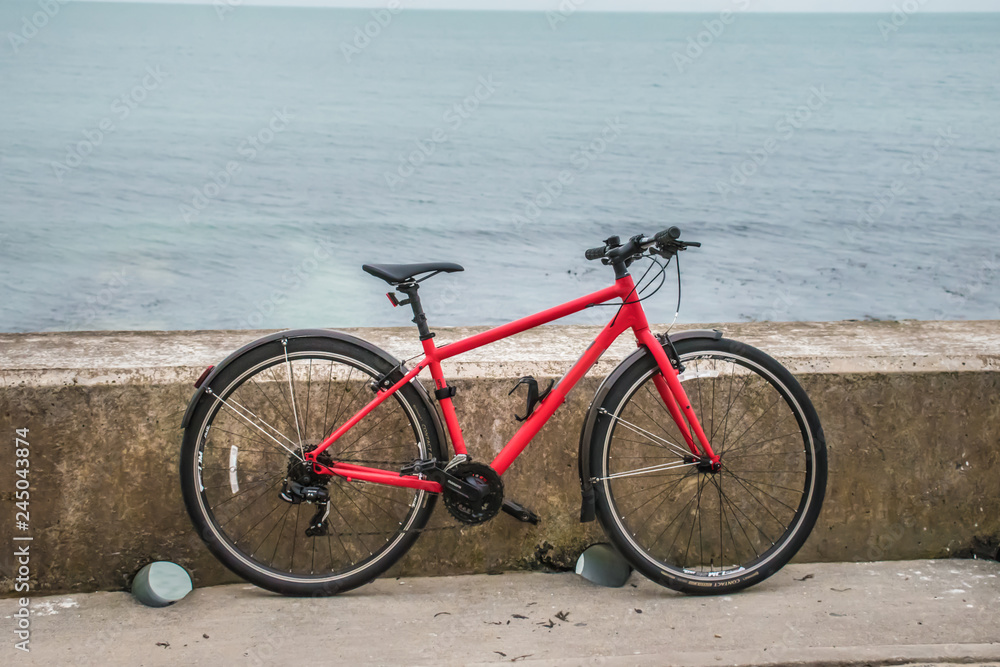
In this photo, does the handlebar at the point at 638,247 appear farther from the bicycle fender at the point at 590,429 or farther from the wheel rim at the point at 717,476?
the wheel rim at the point at 717,476

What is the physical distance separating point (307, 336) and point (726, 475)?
1493 mm

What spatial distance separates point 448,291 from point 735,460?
1747cm

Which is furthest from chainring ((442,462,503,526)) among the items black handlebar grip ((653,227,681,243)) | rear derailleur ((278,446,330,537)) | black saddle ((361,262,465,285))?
black handlebar grip ((653,227,681,243))

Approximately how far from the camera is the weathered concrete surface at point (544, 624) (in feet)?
7.85

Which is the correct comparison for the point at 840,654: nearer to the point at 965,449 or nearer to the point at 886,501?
the point at 886,501

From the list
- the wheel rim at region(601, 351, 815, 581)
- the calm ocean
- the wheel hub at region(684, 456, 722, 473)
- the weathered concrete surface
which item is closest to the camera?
the weathered concrete surface

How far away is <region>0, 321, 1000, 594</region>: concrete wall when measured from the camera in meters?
2.71

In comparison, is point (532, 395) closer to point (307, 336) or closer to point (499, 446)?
point (499, 446)

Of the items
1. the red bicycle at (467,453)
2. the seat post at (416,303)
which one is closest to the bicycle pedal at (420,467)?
the red bicycle at (467,453)

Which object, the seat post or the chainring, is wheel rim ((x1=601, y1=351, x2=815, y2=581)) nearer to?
the chainring

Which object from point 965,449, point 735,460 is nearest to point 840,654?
point 735,460

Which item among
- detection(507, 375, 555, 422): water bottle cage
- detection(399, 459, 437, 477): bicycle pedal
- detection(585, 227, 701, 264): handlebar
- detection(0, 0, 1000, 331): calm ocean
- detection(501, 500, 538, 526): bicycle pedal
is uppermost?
detection(0, 0, 1000, 331): calm ocean

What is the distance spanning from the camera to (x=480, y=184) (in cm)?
3809

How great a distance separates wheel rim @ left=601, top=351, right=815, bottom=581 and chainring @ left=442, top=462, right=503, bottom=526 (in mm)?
458
